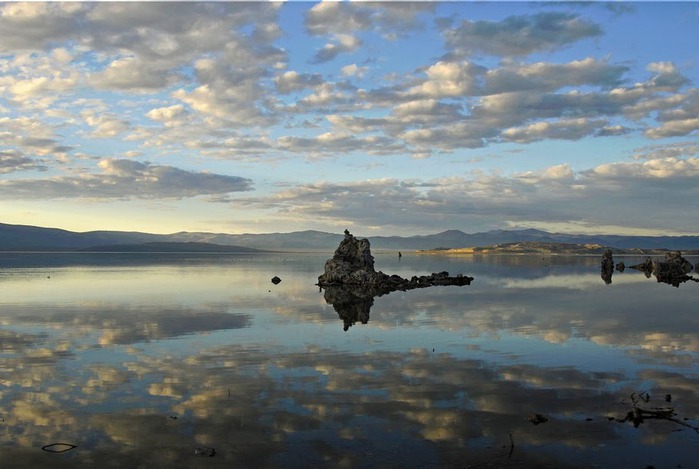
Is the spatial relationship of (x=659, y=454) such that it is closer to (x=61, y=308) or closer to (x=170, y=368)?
(x=170, y=368)

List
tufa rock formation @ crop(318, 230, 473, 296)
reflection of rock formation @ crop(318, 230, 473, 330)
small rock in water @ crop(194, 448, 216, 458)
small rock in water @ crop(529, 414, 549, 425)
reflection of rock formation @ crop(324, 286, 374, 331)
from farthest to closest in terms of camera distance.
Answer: tufa rock formation @ crop(318, 230, 473, 296) < reflection of rock formation @ crop(318, 230, 473, 330) < reflection of rock formation @ crop(324, 286, 374, 331) < small rock in water @ crop(529, 414, 549, 425) < small rock in water @ crop(194, 448, 216, 458)

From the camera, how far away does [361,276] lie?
85438 millimetres

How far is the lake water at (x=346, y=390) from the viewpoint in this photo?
15.5 m

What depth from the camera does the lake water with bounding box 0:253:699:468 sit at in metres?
15.5

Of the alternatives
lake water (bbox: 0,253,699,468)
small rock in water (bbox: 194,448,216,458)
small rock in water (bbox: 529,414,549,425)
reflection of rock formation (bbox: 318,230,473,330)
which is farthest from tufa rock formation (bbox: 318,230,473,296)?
small rock in water (bbox: 194,448,216,458)

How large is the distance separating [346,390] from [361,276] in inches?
2494

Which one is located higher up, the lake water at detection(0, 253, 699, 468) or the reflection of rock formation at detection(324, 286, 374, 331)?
the reflection of rock formation at detection(324, 286, 374, 331)

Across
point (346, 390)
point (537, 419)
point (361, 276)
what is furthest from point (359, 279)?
point (537, 419)

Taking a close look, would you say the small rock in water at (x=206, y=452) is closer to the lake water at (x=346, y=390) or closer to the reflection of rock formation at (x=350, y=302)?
the lake water at (x=346, y=390)

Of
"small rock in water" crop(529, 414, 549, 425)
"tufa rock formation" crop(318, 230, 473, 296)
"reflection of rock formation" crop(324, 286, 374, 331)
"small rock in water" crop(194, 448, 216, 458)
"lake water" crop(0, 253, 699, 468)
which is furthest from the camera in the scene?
"tufa rock formation" crop(318, 230, 473, 296)

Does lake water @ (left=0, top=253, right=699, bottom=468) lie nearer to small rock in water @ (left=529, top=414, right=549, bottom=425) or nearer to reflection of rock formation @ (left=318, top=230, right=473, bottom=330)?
small rock in water @ (left=529, top=414, right=549, bottom=425)

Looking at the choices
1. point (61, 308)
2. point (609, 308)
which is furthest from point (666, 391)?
point (61, 308)

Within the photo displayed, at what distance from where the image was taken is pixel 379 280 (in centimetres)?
8288

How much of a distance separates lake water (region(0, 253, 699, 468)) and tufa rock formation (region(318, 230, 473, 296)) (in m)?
35.4
